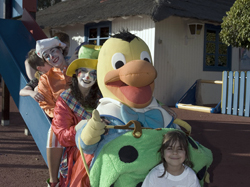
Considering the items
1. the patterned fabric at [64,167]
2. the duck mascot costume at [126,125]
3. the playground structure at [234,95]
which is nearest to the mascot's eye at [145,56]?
the duck mascot costume at [126,125]

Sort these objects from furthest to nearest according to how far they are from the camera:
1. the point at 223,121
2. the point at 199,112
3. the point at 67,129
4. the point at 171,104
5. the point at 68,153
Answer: the point at 171,104 → the point at 199,112 → the point at 223,121 → the point at 68,153 → the point at 67,129

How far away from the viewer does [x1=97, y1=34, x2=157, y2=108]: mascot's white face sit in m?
2.08

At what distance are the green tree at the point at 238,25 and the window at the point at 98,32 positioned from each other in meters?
3.97

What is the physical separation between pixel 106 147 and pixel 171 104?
8220 millimetres

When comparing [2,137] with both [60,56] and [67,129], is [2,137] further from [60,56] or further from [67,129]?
[67,129]

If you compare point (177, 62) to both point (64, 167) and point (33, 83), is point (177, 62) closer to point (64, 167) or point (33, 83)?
point (33, 83)

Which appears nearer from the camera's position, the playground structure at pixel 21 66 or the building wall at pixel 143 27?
the playground structure at pixel 21 66

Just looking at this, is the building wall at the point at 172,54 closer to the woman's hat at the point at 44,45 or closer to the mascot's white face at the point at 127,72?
the woman's hat at the point at 44,45

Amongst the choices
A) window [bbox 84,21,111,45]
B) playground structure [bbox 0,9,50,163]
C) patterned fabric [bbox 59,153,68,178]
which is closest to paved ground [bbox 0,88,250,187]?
playground structure [bbox 0,9,50,163]

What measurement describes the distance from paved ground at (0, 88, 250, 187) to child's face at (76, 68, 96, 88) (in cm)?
148

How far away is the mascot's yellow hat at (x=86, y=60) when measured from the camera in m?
2.54

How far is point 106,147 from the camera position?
205 cm

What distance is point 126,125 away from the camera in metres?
2.01

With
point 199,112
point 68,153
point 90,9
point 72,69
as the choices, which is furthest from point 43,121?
point 90,9
